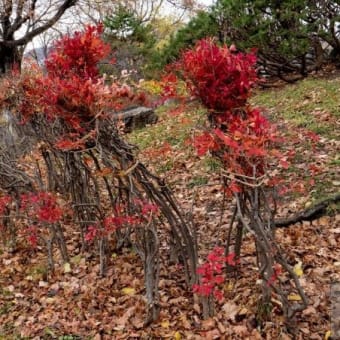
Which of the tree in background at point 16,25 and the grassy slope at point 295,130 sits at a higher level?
the tree in background at point 16,25

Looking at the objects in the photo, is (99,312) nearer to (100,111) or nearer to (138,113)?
(100,111)

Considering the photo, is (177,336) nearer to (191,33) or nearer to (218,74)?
(218,74)

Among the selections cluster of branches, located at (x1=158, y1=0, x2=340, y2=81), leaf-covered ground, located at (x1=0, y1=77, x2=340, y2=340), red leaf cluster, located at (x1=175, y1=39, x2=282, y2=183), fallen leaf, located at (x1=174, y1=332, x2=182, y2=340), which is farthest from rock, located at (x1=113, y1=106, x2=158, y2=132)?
red leaf cluster, located at (x1=175, y1=39, x2=282, y2=183)

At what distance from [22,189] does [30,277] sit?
2.93ft

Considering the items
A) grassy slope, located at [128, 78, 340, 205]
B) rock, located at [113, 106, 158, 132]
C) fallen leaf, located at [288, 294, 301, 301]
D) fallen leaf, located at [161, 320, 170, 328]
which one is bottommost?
fallen leaf, located at [161, 320, 170, 328]

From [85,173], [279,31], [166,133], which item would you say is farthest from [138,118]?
[85,173]

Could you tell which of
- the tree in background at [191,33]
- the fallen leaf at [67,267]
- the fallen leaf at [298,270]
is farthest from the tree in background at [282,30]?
the fallen leaf at [298,270]

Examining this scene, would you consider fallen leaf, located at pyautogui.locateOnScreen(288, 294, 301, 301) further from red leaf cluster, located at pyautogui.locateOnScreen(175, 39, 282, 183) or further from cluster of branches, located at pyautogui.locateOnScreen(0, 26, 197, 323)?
red leaf cluster, located at pyautogui.locateOnScreen(175, 39, 282, 183)

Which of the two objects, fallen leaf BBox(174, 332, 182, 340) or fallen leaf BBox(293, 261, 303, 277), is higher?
fallen leaf BBox(293, 261, 303, 277)

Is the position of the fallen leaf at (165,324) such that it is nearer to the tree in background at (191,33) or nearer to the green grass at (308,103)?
the green grass at (308,103)

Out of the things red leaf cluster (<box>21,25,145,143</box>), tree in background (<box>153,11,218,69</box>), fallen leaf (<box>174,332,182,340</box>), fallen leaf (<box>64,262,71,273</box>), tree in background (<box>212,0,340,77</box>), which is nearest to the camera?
red leaf cluster (<box>21,25,145,143</box>)

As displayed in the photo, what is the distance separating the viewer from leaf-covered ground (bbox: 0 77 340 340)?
9.43 feet

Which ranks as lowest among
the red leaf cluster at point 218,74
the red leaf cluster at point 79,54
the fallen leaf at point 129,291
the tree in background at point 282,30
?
the fallen leaf at point 129,291

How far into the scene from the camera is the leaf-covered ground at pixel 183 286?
2873 millimetres
